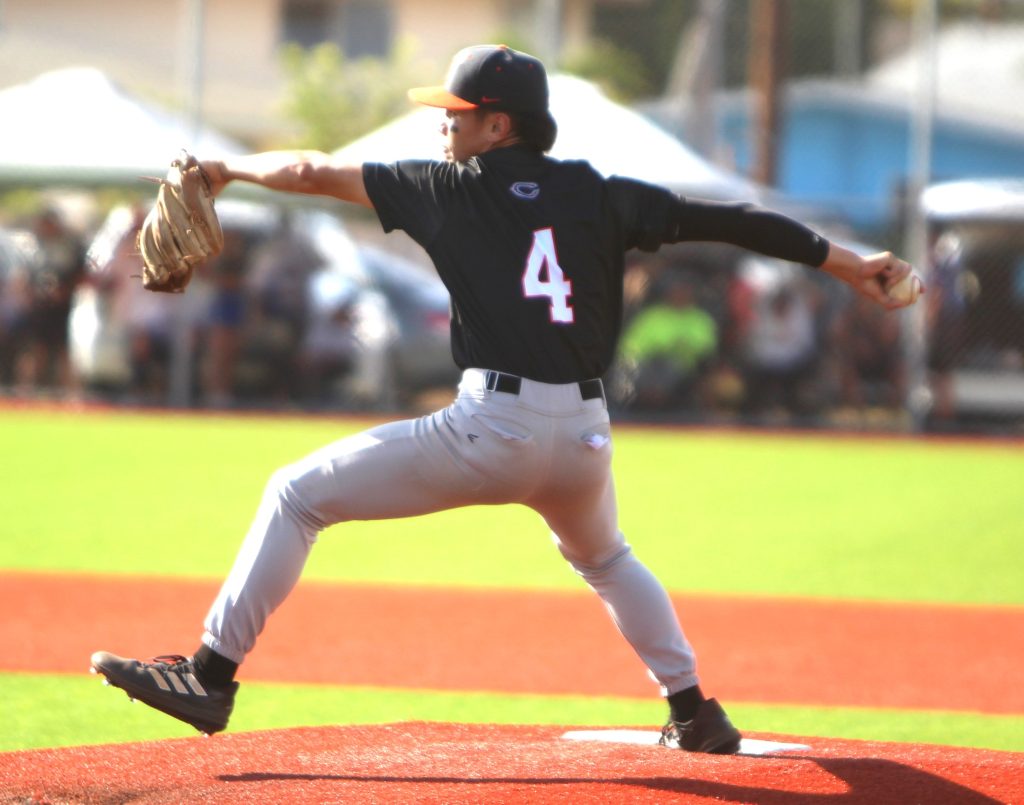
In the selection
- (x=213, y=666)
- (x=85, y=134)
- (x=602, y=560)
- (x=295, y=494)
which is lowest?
(x=213, y=666)

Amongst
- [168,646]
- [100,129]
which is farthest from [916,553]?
[100,129]

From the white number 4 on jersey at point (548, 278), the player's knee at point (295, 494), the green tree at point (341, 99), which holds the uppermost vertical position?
the green tree at point (341, 99)

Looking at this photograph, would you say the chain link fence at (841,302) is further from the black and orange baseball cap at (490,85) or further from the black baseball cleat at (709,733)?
the black and orange baseball cap at (490,85)

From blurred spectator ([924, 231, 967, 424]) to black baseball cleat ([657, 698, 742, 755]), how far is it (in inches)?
495

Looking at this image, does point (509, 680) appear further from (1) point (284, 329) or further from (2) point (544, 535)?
(1) point (284, 329)

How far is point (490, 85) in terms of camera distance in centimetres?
423

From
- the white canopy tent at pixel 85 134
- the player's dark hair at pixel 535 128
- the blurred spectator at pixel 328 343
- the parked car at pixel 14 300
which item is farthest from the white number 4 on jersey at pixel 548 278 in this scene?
the parked car at pixel 14 300

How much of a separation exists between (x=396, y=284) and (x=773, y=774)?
13826mm

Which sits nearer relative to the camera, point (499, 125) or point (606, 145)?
point (499, 125)

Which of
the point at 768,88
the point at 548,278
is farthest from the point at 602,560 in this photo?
the point at 768,88

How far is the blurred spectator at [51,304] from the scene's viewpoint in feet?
58.3

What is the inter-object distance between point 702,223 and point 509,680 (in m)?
2.54

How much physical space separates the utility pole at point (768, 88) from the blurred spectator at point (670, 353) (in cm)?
283

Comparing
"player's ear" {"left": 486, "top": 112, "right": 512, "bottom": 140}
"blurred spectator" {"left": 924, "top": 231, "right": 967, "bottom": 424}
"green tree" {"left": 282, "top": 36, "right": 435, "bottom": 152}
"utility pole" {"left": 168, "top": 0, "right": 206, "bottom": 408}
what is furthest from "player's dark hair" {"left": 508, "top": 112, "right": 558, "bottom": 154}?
"green tree" {"left": 282, "top": 36, "right": 435, "bottom": 152}
